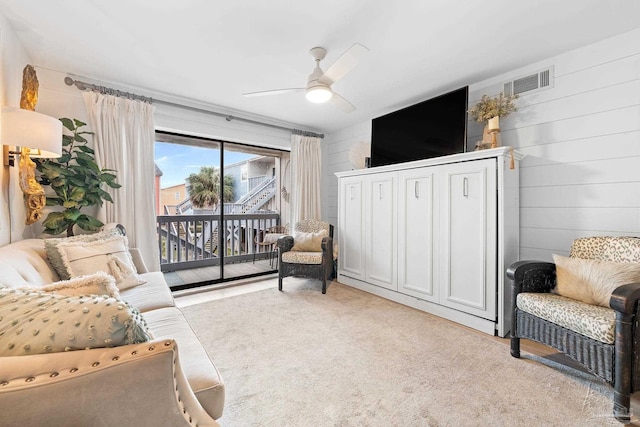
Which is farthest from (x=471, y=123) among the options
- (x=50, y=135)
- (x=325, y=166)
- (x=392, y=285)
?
(x=50, y=135)

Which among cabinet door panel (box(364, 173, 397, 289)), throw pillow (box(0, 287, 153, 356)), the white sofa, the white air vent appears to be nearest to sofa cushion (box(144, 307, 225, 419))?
the white sofa

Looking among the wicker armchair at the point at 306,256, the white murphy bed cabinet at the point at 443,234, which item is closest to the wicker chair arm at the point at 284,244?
the wicker armchair at the point at 306,256

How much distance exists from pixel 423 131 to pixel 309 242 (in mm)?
1985

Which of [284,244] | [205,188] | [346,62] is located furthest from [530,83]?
[205,188]

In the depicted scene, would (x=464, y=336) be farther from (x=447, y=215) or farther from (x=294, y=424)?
(x=294, y=424)

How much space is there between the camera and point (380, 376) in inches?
69.7

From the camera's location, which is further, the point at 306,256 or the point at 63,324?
the point at 306,256

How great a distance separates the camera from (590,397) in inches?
62.0

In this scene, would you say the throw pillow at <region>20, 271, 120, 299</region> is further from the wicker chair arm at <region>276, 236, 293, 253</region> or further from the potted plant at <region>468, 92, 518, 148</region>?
the potted plant at <region>468, 92, 518, 148</region>

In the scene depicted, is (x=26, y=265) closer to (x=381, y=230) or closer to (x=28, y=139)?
(x=28, y=139)

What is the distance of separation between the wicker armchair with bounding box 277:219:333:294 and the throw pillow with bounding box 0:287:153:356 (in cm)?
280

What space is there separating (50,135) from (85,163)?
794 mm

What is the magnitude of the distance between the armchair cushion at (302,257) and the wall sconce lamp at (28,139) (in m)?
2.39

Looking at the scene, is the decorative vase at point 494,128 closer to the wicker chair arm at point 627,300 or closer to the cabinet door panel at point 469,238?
the cabinet door panel at point 469,238
